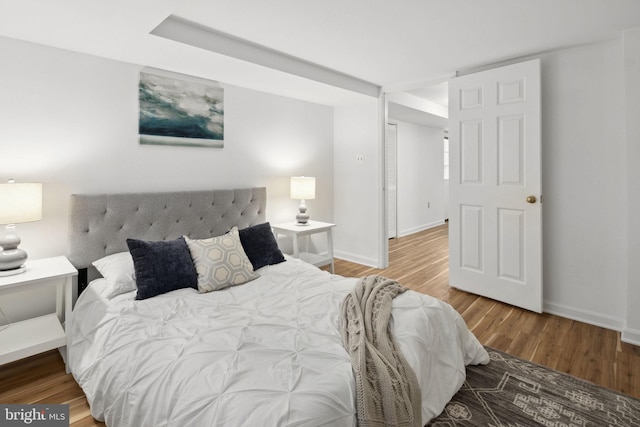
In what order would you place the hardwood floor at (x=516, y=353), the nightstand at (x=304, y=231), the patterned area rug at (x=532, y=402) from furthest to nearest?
the nightstand at (x=304, y=231), the hardwood floor at (x=516, y=353), the patterned area rug at (x=532, y=402)

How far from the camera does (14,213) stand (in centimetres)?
205

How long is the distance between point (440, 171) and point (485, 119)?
460 centimetres

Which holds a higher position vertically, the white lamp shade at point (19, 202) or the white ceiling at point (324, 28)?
the white ceiling at point (324, 28)

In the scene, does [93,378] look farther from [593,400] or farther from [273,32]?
[593,400]

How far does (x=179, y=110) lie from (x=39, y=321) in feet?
6.40

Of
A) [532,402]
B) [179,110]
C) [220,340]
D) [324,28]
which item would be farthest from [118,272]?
[532,402]

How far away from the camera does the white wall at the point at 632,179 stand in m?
2.45

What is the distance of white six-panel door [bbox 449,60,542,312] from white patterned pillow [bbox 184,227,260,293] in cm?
216

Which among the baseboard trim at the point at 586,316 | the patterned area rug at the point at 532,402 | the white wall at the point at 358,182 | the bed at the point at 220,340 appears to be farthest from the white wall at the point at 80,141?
the baseboard trim at the point at 586,316

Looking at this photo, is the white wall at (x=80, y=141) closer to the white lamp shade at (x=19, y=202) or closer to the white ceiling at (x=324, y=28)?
the white ceiling at (x=324, y=28)

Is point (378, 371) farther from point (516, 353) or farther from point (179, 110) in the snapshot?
point (179, 110)

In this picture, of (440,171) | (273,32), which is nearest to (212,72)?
(273,32)

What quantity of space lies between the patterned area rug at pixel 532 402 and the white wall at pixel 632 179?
903mm

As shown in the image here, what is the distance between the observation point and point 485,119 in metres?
3.21
